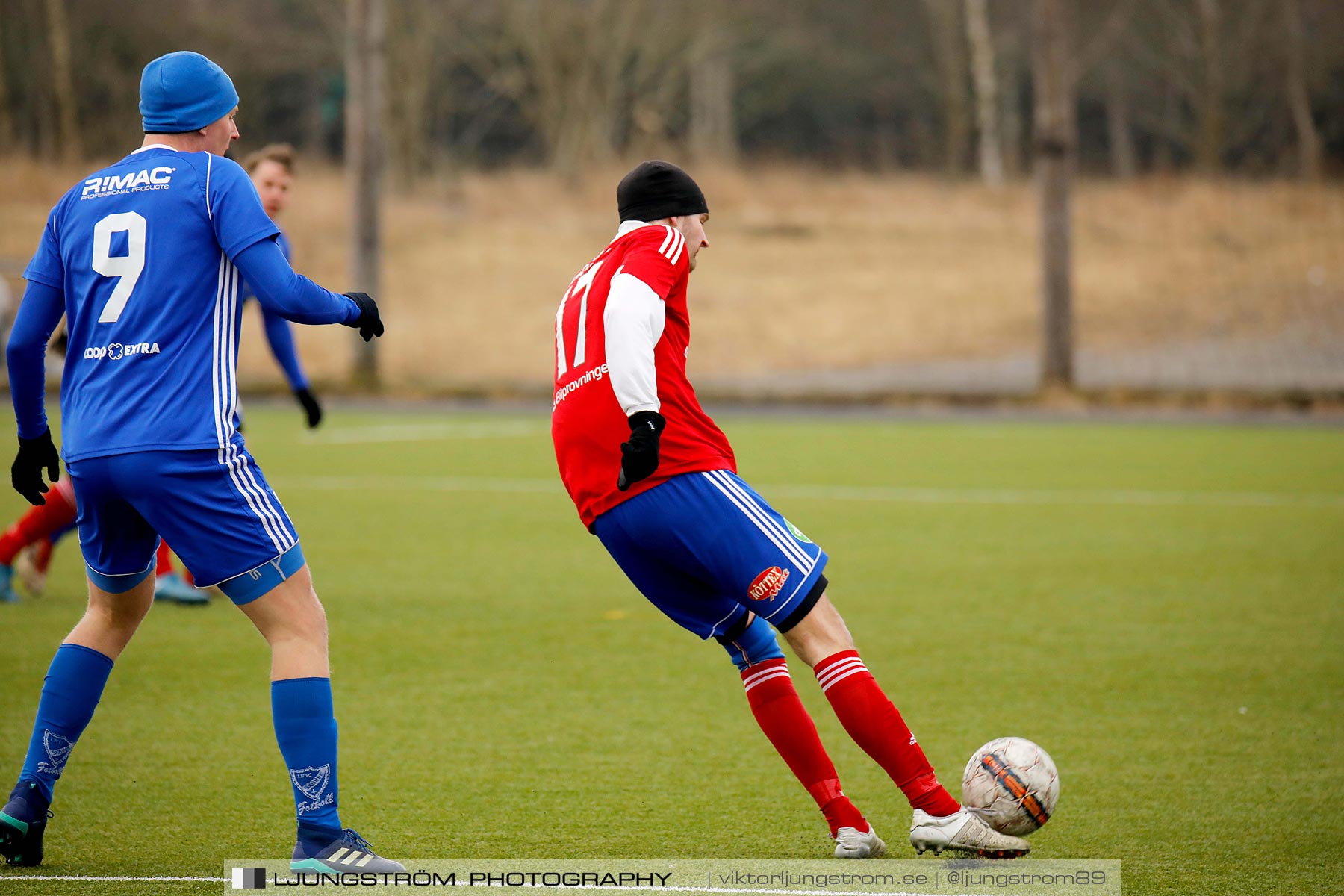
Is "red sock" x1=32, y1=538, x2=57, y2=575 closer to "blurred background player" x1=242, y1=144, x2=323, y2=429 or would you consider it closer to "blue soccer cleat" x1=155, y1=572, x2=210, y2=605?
"blue soccer cleat" x1=155, y1=572, x2=210, y2=605

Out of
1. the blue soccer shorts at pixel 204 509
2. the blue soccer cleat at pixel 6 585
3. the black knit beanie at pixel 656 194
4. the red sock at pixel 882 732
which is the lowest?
the blue soccer cleat at pixel 6 585

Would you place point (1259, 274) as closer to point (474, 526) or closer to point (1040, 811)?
point (474, 526)

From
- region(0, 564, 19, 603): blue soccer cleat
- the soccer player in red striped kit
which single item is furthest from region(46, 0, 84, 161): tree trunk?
the soccer player in red striped kit

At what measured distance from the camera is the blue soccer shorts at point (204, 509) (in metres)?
3.79

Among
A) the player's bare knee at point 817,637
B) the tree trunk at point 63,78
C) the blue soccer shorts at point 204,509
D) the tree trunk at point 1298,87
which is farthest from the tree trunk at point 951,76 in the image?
the blue soccer shorts at point 204,509

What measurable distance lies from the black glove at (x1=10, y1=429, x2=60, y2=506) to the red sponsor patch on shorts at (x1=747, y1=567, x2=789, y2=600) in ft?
6.24

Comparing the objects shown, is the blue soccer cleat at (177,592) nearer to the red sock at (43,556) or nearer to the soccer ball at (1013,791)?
the red sock at (43,556)

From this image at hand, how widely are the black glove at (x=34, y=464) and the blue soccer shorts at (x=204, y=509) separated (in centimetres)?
35

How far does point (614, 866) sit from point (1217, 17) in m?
37.6

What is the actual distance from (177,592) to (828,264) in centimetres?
2457

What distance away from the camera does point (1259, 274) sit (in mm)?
26078

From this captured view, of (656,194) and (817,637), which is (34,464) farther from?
(817,637)

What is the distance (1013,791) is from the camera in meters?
4.18

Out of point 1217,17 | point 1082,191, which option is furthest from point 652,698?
point 1217,17
